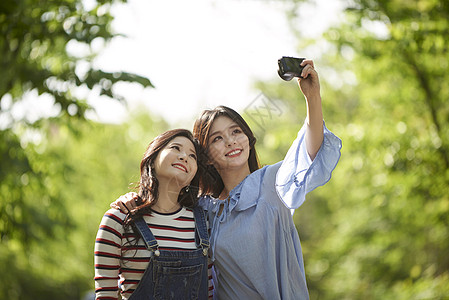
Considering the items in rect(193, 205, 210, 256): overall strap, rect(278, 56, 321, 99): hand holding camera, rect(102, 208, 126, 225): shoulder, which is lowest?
rect(193, 205, 210, 256): overall strap

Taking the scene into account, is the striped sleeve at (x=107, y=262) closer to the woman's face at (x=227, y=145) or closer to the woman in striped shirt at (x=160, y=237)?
the woman in striped shirt at (x=160, y=237)

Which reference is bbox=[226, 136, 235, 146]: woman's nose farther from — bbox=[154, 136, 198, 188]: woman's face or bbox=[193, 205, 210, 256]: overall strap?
bbox=[193, 205, 210, 256]: overall strap

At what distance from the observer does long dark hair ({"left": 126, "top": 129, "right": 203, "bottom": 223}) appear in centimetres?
209

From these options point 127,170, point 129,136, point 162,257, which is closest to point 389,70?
point 162,257

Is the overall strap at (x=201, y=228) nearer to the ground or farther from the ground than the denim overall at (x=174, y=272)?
farther from the ground

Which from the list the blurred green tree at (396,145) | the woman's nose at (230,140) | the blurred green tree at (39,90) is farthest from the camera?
the blurred green tree at (396,145)

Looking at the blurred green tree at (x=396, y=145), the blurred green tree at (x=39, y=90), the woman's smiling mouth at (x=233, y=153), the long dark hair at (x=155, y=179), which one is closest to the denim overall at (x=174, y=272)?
the long dark hair at (x=155, y=179)

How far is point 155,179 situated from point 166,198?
0.30 ft

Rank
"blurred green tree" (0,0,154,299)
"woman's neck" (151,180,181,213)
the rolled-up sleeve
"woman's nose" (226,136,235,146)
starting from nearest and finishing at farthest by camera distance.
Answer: the rolled-up sleeve
"woman's neck" (151,180,181,213)
"woman's nose" (226,136,235,146)
"blurred green tree" (0,0,154,299)

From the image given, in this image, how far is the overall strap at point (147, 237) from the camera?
1957mm

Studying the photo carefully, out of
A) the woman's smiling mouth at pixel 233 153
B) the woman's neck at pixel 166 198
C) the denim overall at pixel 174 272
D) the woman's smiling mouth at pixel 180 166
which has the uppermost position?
the woman's smiling mouth at pixel 233 153

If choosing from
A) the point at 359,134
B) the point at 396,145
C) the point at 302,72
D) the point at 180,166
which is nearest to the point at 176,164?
the point at 180,166

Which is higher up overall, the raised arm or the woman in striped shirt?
the raised arm

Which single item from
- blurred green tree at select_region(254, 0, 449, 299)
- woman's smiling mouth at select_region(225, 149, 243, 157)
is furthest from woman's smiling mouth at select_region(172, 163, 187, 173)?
blurred green tree at select_region(254, 0, 449, 299)
